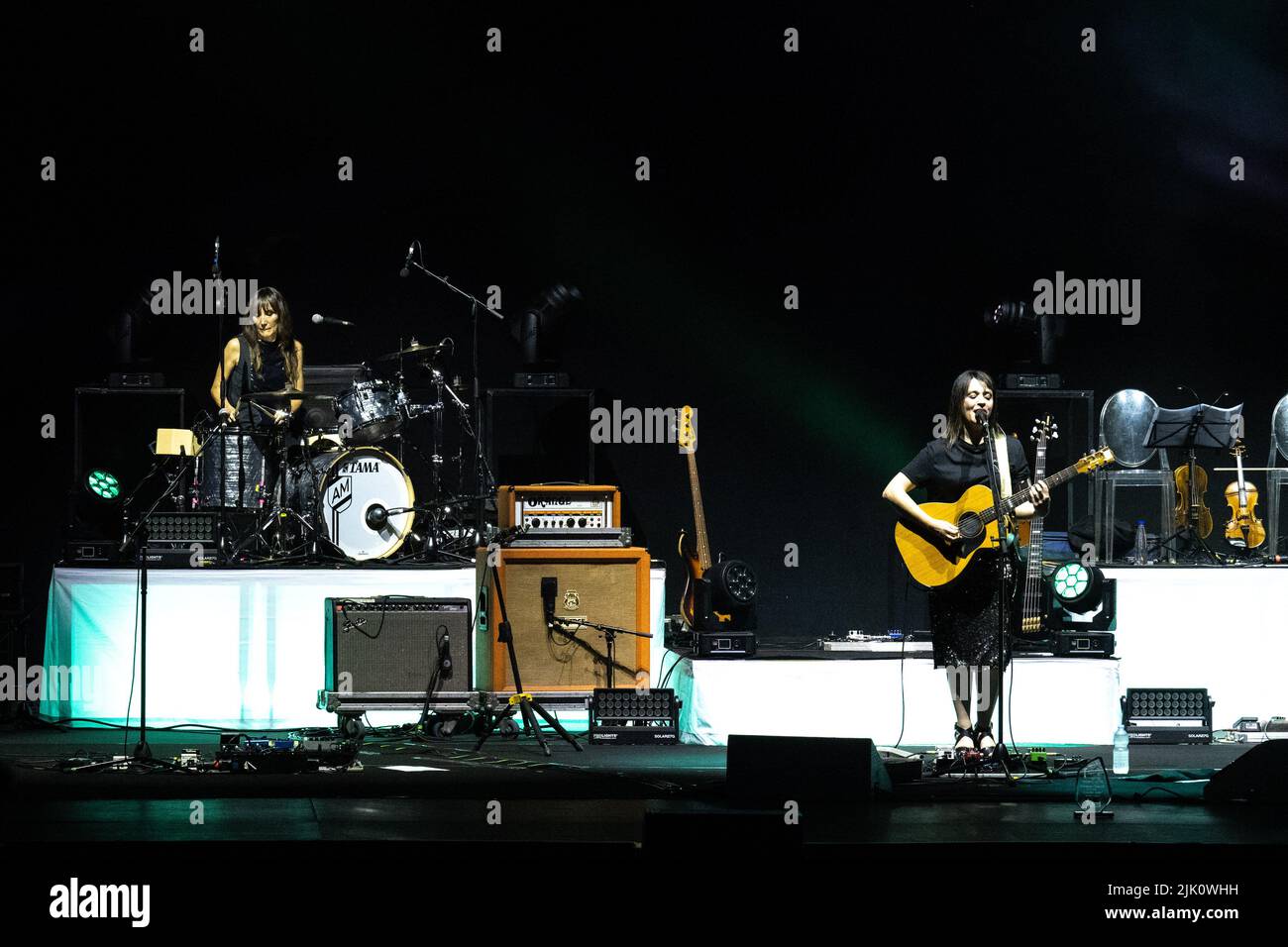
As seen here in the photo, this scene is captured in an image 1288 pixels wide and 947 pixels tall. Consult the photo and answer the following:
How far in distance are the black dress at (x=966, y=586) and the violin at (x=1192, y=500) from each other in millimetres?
3070

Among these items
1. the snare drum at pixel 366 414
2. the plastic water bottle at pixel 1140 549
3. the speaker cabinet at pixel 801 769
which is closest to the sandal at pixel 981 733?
the speaker cabinet at pixel 801 769

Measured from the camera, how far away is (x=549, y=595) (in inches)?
333

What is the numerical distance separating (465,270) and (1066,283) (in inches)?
150

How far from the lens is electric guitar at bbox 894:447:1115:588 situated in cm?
705

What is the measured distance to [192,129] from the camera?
33.9 ft

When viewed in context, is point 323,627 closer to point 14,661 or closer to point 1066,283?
point 14,661

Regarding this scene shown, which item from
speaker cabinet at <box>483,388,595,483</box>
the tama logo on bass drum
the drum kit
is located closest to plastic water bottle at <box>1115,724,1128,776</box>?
the drum kit

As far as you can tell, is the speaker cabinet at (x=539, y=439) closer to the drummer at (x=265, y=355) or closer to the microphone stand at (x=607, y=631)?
the drummer at (x=265, y=355)

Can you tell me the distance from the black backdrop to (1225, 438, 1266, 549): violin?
109 centimetres

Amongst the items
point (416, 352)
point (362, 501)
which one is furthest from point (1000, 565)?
point (416, 352)

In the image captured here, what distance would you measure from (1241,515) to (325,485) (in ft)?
17.8

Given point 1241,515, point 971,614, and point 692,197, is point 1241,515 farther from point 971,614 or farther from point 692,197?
point 692,197

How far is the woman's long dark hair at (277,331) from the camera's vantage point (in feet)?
31.0
